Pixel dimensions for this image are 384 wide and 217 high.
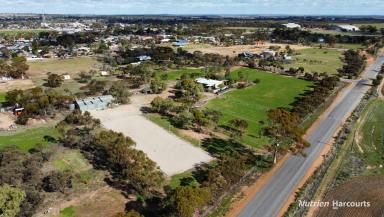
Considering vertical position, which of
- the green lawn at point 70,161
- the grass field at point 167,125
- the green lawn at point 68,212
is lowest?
the green lawn at point 68,212

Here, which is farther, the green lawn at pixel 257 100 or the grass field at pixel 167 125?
the green lawn at pixel 257 100

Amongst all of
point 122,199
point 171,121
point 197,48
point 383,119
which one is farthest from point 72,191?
point 197,48

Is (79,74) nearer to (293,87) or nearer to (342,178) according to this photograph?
(293,87)

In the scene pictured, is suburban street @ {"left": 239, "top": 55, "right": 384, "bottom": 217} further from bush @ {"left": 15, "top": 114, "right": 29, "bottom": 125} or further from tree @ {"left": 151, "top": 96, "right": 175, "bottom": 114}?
bush @ {"left": 15, "top": 114, "right": 29, "bottom": 125}

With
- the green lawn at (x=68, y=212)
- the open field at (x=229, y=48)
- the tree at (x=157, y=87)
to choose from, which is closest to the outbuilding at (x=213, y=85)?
the tree at (x=157, y=87)

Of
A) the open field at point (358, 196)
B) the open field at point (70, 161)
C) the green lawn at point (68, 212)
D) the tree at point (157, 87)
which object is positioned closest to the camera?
the green lawn at point (68, 212)

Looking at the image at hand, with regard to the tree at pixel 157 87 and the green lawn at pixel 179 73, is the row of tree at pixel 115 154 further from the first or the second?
the green lawn at pixel 179 73

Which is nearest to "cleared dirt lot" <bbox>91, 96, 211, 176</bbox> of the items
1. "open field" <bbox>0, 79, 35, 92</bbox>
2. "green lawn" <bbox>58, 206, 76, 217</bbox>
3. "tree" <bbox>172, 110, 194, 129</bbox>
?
"tree" <bbox>172, 110, 194, 129</bbox>
